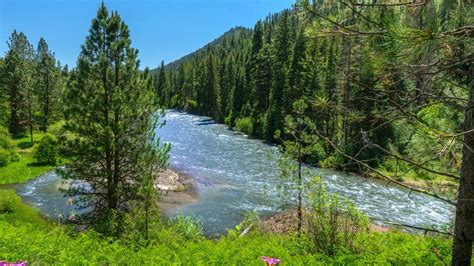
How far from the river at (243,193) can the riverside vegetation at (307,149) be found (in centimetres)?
213

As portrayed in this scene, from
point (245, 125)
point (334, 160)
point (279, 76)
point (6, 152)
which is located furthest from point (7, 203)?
point (279, 76)

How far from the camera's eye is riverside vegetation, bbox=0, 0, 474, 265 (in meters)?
4.18

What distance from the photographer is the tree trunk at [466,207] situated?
4387 mm

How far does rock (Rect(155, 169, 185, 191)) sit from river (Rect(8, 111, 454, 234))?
142 cm

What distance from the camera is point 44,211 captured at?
2108cm

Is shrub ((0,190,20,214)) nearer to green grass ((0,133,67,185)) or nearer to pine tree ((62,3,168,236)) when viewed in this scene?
green grass ((0,133,67,185))

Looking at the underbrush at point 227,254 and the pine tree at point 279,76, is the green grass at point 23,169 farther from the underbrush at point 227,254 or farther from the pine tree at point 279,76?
the pine tree at point 279,76

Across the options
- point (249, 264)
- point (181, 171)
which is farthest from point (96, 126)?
point (181, 171)

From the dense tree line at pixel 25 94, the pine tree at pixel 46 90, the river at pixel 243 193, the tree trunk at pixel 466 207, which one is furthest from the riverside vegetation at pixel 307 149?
the pine tree at pixel 46 90

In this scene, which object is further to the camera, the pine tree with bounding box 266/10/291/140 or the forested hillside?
the pine tree with bounding box 266/10/291/140

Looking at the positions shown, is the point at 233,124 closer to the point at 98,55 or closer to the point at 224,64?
the point at 224,64

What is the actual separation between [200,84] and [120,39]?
256 feet

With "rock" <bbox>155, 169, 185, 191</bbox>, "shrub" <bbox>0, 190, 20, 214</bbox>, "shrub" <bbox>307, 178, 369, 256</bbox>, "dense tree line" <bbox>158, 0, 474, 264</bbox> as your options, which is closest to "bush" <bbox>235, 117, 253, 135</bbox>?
"rock" <bbox>155, 169, 185, 191</bbox>

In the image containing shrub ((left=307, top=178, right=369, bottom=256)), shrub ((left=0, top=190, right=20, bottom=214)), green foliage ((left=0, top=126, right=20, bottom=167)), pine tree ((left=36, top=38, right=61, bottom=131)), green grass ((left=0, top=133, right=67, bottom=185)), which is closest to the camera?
shrub ((left=307, top=178, right=369, bottom=256))
